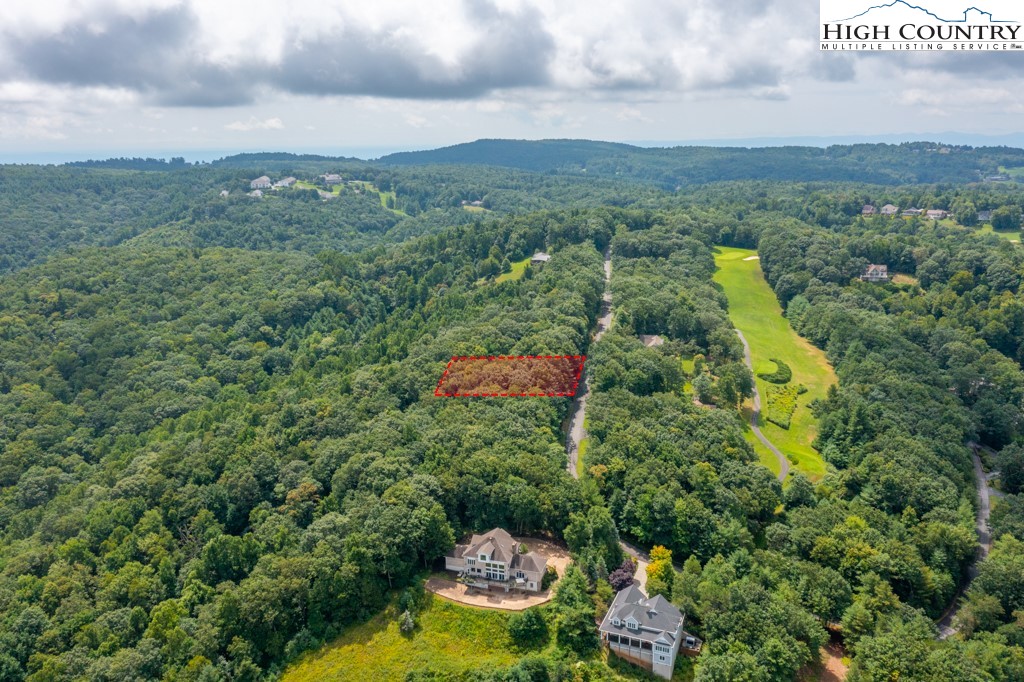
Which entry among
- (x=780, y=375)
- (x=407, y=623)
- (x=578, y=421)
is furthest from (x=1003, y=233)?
(x=407, y=623)

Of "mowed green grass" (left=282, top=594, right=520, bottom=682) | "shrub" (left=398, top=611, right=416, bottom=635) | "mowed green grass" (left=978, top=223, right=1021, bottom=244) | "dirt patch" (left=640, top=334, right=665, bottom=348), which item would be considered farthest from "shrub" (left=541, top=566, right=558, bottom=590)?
"mowed green grass" (left=978, top=223, right=1021, bottom=244)

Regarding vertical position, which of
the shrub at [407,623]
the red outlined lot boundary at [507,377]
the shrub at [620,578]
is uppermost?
the red outlined lot boundary at [507,377]

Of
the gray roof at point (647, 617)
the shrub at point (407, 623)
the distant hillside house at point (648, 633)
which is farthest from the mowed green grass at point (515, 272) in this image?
Answer: the distant hillside house at point (648, 633)

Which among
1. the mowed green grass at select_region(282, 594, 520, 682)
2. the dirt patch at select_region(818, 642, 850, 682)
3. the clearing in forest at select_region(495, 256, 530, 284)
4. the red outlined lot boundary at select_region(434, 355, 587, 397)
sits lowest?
the dirt patch at select_region(818, 642, 850, 682)

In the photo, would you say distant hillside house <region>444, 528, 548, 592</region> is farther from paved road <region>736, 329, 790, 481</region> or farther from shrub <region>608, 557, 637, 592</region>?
paved road <region>736, 329, 790, 481</region>

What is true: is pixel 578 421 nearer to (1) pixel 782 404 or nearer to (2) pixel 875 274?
(1) pixel 782 404

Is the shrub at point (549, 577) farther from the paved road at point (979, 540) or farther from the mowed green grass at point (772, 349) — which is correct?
the mowed green grass at point (772, 349)
